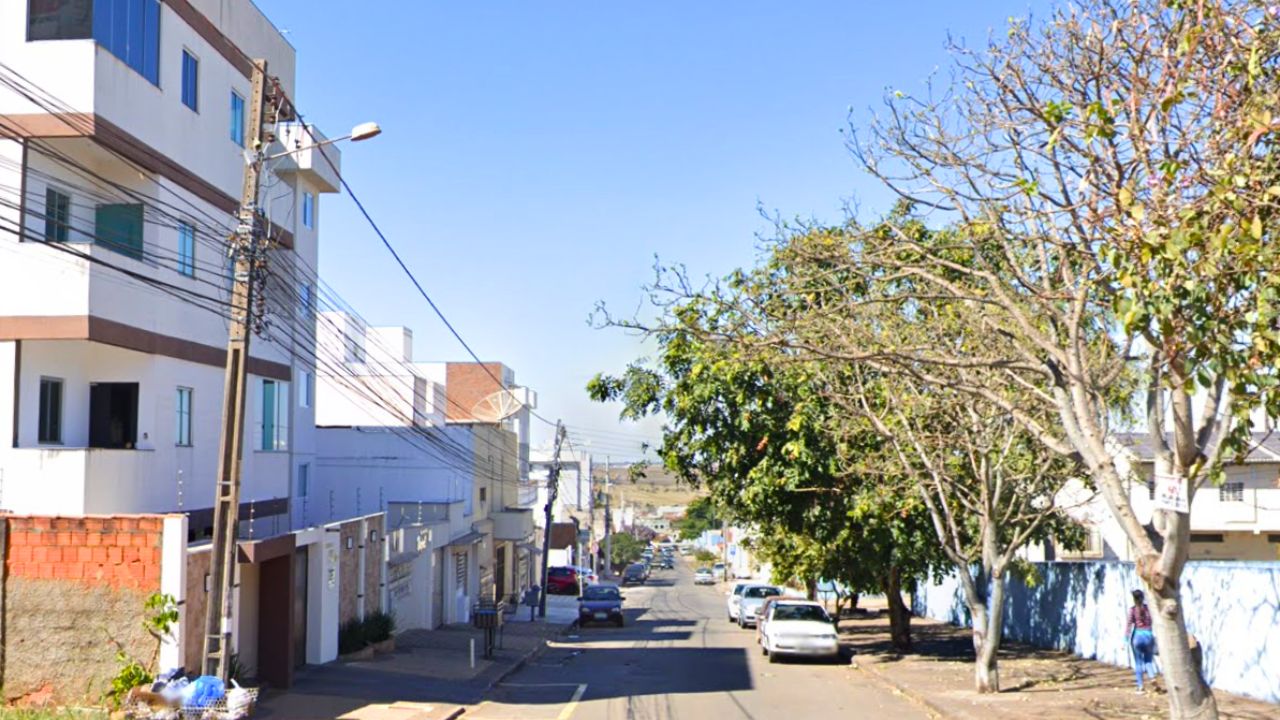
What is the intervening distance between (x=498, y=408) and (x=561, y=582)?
15.6m

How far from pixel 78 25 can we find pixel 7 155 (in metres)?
2.11

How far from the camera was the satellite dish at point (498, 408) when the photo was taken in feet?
141

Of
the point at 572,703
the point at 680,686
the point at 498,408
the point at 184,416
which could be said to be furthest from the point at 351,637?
the point at 498,408

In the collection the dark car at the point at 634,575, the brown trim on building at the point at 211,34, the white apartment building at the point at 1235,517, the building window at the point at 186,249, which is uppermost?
the brown trim on building at the point at 211,34

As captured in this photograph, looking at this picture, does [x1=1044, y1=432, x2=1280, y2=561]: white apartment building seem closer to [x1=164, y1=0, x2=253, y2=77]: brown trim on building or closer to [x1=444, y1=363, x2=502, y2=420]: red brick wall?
[x1=164, y1=0, x2=253, y2=77]: brown trim on building

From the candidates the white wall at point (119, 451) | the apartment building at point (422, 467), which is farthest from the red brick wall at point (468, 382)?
the white wall at point (119, 451)

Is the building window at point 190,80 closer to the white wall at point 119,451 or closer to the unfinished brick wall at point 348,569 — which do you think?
the white wall at point 119,451

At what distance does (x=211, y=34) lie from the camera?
21.8m

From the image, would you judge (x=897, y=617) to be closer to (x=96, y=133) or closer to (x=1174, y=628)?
(x=1174, y=628)

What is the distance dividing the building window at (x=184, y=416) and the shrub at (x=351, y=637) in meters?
5.43

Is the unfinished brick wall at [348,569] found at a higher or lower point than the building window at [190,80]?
lower

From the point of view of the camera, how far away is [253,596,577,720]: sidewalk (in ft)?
59.2

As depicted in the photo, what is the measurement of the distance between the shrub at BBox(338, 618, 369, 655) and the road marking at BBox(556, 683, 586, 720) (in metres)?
4.91

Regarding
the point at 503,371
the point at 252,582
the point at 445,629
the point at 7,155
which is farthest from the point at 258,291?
the point at 503,371
